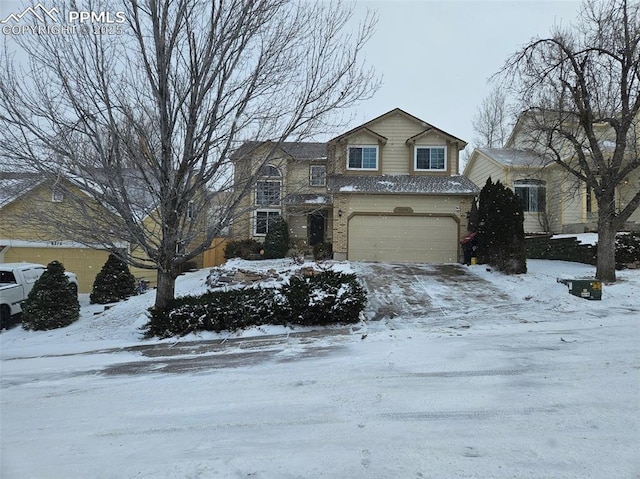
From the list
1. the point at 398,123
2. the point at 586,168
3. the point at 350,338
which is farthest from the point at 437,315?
the point at 398,123

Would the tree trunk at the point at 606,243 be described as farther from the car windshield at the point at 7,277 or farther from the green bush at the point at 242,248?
the car windshield at the point at 7,277

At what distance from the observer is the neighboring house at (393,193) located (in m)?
17.5

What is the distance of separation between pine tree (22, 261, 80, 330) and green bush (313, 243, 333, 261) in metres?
9.64

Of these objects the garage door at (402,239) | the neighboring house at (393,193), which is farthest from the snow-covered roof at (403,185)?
the garage door at (402,239)

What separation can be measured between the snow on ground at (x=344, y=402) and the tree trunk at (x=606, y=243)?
2369mm

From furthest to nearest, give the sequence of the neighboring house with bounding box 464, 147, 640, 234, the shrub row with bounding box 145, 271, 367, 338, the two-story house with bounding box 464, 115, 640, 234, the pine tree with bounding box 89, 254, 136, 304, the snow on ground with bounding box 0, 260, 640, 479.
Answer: the neighboring house with bounding box 464, 147, 640, 234, the two-story house with bounding box 464, 115, 640, 234, the pine tree with bounding box 89, 254, 136, 304, the shrub row with bounding box 145, 271, 367, 338, the snow on ground with bounding box 0, 260, 640, 479

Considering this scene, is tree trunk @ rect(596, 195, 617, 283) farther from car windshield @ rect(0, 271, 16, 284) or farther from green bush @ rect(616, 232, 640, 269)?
car windshield @ rect(0, 271, 16, 284)

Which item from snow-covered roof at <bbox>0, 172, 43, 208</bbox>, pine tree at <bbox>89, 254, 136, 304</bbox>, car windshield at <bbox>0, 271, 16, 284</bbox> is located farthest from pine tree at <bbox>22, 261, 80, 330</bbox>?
snow-covered roof at <bbox>0, 172, 43, 208</bbox>

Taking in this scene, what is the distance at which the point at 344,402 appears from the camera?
4227mm

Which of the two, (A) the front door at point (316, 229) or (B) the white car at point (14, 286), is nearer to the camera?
(B) the white car at point (14, 286)

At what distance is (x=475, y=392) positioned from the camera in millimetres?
4375

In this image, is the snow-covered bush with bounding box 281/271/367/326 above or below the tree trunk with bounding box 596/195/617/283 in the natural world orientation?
below

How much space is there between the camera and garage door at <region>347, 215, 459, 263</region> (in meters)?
17.6

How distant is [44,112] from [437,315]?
8.90 m
